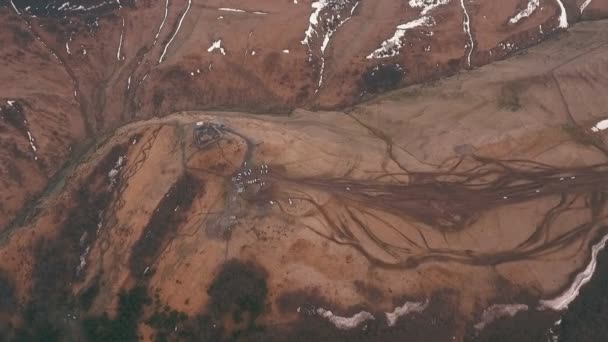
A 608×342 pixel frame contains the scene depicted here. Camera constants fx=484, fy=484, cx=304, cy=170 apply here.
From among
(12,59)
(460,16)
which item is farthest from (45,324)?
(460,16)

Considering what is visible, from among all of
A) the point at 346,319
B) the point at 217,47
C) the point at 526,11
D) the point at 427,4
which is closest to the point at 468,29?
the point at 427,4

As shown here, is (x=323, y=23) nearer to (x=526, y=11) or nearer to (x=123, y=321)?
(x=526, y=11)

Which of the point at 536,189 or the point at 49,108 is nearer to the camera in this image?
the point at 536,189

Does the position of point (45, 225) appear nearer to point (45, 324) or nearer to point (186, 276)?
point (45, 324)

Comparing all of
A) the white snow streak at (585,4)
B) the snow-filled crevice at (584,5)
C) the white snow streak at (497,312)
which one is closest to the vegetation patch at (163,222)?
the white snow streak at (497,312)

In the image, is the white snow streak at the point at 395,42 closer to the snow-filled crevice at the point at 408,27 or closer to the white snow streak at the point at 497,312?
the snow-filled crevice at the point at 408,27

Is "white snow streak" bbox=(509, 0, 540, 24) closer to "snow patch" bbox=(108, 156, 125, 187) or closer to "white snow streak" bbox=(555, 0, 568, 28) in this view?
"white snow streak" bbox=(555, 0, 568, 28)
